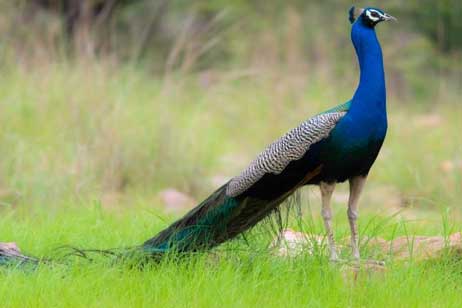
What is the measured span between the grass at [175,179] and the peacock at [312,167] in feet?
0.50

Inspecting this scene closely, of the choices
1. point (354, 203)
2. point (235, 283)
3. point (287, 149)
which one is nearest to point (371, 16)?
point (287, 149)

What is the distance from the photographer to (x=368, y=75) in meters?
4.23

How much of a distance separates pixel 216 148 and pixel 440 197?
196 centimetres

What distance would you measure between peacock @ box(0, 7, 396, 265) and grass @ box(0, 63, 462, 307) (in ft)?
0.50

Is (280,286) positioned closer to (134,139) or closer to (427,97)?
(134,139)

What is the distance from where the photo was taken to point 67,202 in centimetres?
620

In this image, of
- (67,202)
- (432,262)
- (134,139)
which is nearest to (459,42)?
(134,139)

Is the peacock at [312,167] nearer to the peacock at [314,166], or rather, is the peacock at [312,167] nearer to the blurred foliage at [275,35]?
the peacock at [314,166]

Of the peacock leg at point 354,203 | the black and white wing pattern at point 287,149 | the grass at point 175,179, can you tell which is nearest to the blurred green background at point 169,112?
the grass at point 175,179

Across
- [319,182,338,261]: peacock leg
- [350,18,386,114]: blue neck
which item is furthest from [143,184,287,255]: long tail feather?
[350,18,386,114]: blue neck

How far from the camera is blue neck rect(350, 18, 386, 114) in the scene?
13.7ft

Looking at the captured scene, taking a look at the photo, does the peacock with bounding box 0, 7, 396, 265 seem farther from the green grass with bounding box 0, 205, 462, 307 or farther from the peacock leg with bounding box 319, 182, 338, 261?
the green grass with bounding box 0, 205, 462, 307

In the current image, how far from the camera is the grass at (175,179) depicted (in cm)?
405

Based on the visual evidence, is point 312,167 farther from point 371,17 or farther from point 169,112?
point 169,112
